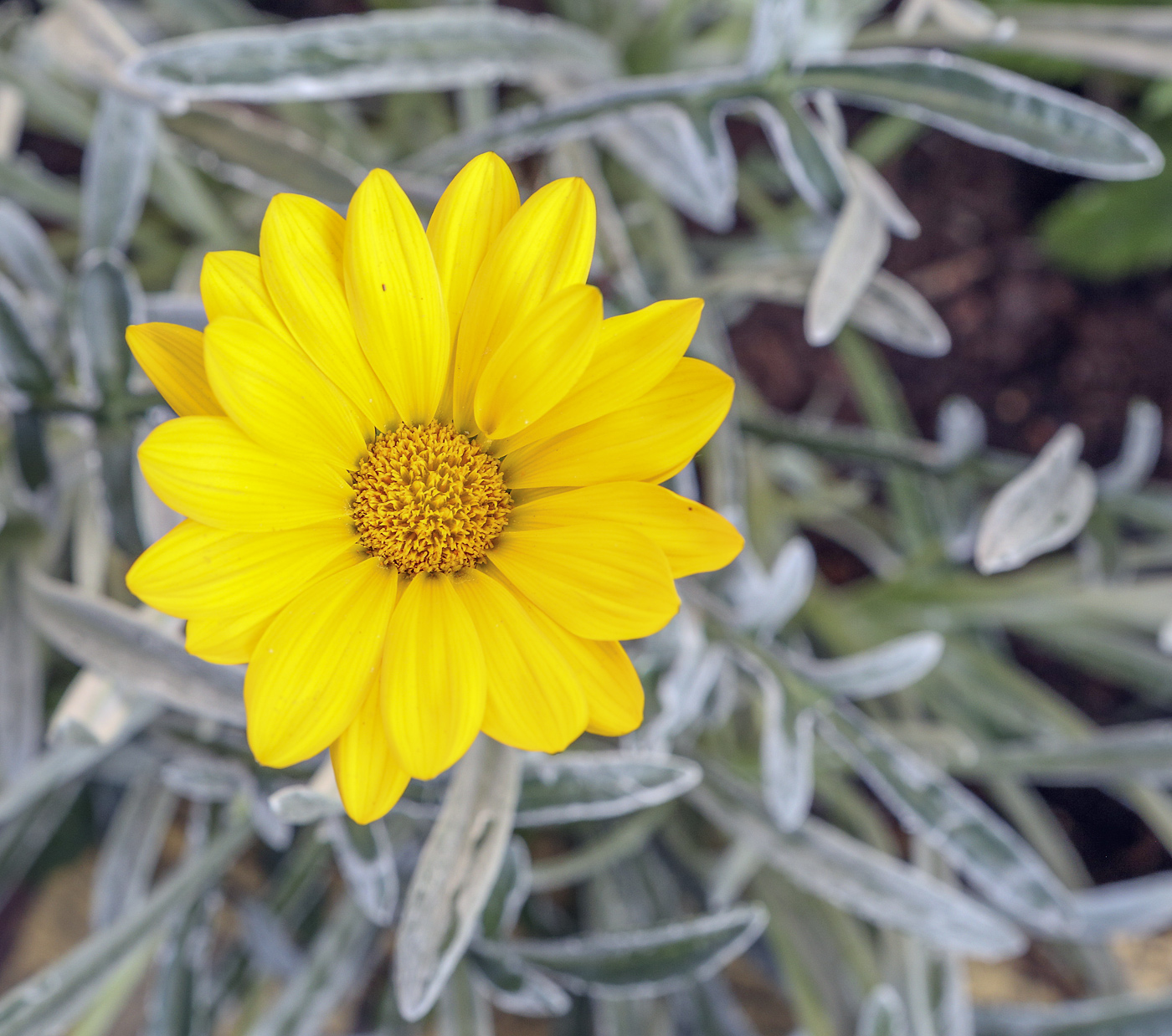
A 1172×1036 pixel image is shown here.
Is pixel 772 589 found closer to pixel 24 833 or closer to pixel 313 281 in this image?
pixel 313 281

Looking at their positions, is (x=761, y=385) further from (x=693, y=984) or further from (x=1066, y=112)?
(x=693, y=984)

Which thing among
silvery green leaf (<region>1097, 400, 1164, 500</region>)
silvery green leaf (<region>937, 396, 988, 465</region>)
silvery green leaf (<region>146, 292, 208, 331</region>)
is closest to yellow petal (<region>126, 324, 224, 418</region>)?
silvery green leaf (<region>146, 292, 208, 331</region>)

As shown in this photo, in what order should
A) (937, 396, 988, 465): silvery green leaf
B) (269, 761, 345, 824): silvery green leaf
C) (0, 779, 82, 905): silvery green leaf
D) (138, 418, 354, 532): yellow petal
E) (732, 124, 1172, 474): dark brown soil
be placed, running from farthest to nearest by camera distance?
(732, 124, 1172, 474): dark brown soil < (937, 396, 988, 465): silvery green leaf < (0, 779, 82, 905): silvery green leaf < (269, 761, 345, 824): silvery green leaf < (138, 418, 354, 532): yellow petal

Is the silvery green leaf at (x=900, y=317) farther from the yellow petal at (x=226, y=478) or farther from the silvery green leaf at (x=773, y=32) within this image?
the yellow petal at (x=226, y=478)

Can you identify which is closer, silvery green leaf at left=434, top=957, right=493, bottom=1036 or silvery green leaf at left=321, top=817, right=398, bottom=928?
silvery green leaf at left=321, top=817, right=398, bottom=928

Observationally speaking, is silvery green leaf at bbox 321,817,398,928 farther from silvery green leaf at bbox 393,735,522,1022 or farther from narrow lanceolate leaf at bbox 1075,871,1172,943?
narrow lanceolate leaf at bbox 1075,871,1172,943
